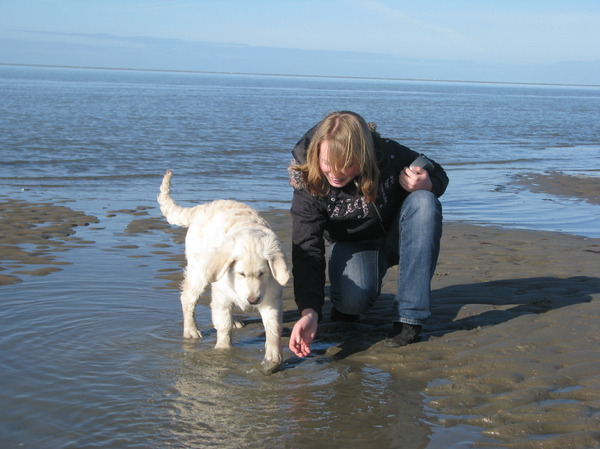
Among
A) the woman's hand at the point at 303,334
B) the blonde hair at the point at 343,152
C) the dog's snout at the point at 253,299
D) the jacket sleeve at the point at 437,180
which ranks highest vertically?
the blonde hair at the point at 343,152

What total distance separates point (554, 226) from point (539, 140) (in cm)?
1825

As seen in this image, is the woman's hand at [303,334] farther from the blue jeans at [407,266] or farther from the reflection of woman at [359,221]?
the blue jeans at [407,266]

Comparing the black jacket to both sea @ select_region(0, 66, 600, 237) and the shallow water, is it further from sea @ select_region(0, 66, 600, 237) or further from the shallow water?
sea @ select_region(0, 66, 600, 237)

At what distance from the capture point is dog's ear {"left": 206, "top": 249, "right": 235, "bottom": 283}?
4.57m

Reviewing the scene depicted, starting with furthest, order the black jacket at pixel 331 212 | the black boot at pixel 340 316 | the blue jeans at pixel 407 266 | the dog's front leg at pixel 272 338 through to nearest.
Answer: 1. the black boot at pixel 340 316
2. the blue jeans at pixel 407 266
3. the black jacket at pixel 331 212
4. the dog's front leg at pixel 272 338

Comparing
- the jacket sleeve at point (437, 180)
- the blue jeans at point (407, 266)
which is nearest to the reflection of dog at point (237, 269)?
the blue jeans at point (407, 266)

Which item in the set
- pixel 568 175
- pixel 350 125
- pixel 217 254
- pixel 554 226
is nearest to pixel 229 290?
pixel 217 254

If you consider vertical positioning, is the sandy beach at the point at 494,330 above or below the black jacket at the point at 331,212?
below

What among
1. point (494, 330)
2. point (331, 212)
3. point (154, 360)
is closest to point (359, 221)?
point (331, 212)

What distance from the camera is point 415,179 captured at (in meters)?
5.13

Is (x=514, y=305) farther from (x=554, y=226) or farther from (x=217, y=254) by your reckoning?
(x=554, y=226)

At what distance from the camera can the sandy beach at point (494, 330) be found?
3.98 m

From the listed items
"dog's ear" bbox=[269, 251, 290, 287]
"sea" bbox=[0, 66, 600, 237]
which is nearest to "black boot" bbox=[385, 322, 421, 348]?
"dog's ear" bbox=[269, 251, 290, 287]

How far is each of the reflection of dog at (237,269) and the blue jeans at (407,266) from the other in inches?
31.3
